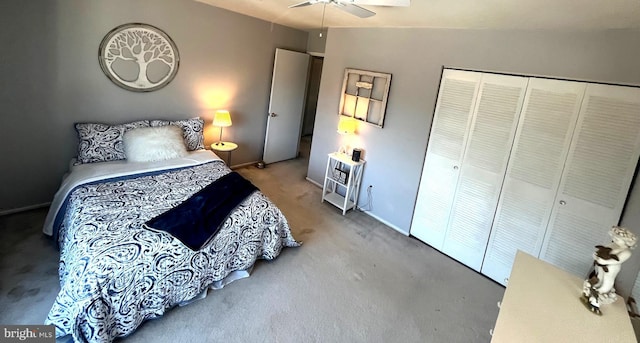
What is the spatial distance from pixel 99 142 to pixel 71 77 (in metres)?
0.66

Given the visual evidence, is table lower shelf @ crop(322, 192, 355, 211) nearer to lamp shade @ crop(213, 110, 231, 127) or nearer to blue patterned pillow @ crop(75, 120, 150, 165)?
lamp shade @ crop(213, 110, 231, 127)

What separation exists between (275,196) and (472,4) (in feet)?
9.63

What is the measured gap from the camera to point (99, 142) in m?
3.00

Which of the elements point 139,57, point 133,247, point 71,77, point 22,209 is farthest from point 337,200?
point 22,209

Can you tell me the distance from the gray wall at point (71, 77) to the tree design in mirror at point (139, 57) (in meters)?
0.07

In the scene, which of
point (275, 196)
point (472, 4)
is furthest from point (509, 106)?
point (275, 196)

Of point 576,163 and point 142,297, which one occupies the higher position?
point 576,163

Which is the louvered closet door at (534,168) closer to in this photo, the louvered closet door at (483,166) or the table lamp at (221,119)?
the louvered closet door at (483,166)

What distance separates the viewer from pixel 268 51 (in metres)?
4.62

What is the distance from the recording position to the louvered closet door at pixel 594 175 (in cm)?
221

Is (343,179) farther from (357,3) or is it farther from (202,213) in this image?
(357,3)

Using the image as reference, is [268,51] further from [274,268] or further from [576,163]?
[576,163]

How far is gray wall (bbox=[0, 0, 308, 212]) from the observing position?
2699 mm

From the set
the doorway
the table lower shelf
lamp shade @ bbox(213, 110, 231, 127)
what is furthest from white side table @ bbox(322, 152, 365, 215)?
the doorway
